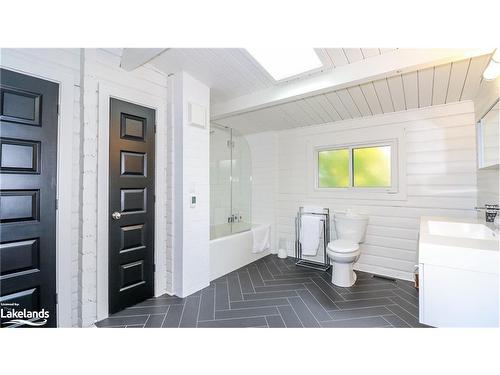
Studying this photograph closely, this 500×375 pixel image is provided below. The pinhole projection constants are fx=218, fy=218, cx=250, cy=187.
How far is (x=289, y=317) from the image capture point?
1917mm

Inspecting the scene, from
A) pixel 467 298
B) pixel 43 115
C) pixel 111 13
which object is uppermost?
pixel 111 13

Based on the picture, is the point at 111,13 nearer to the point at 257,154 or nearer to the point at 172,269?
the point at 172,269

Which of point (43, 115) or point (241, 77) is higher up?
point (241, 77)

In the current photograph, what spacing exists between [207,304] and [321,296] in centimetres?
119

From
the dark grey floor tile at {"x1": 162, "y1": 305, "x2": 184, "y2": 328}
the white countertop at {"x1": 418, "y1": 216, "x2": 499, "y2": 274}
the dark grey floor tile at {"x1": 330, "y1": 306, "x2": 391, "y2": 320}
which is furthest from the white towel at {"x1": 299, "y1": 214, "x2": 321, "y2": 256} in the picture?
the dark grey floor tile at {"x1": 162, "y1": 305, "x2": 184, "y2": 328}

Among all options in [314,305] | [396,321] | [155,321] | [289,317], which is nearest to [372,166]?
[396,321]

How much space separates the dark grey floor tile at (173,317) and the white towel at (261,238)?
5.00 feet

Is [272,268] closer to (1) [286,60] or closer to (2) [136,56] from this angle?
(1) [286,60]

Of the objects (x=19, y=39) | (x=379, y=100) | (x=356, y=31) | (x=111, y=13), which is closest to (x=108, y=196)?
(x=19, y=39)

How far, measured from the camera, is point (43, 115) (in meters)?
1.62

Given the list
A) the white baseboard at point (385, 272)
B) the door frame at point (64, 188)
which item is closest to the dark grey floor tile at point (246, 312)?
the door frame at point (64, 188)

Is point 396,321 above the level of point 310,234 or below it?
below

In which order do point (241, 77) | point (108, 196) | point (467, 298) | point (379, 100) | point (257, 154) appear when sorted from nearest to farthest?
point (467, 298) → point (108, 196) → point (241, 77) → point (379, 100) → point (257, 154)
